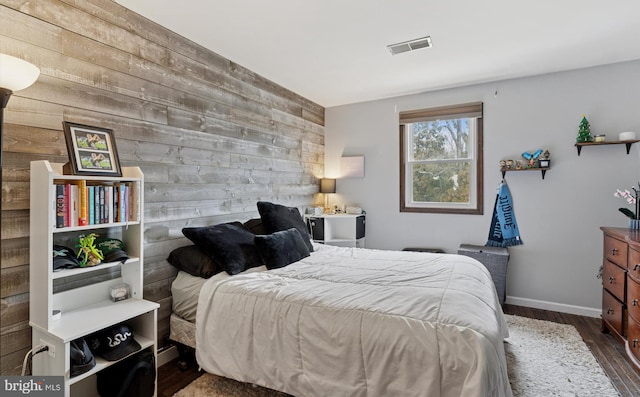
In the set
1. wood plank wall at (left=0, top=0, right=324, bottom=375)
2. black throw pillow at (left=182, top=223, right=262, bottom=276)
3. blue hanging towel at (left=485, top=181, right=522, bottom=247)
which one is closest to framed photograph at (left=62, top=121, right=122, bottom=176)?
wood plank wall at (left=0, top=0, right=324, bottom=375)

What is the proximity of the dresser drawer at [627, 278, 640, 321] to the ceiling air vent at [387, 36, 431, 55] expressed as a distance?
2390 millimetres

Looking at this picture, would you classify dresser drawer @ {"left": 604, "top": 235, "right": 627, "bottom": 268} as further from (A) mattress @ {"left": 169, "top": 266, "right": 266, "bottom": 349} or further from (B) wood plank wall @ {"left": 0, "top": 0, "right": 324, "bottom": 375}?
(B) wood plank wall @ {"left": 0, "top": 0, "right": 324, "bottom": 375}

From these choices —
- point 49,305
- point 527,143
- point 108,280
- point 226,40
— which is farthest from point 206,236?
point 527,143

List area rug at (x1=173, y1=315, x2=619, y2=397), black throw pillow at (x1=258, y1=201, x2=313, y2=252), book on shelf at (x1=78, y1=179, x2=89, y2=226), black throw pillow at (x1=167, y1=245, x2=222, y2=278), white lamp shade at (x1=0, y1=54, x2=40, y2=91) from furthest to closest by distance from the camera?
black throw pillow at (x1=258, y1=201, x2=313, y2=252) < black throw pillow at (x1=167, y1=245, x2=222, y2=278) < area rug at (x1=173, y1=315, x2=619, y2=397) < book on shelf at (x1=78, y1=179, x2=89, y2=226) < white lamp shade at (x1=0, y1=54, x2=40, y2=91)

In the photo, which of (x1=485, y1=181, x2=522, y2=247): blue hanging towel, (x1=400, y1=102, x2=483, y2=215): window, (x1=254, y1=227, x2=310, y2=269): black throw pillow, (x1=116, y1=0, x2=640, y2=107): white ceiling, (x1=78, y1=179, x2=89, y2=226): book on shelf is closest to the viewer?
(x1=78, y1=179, x2=89, y2=226): book on shelf

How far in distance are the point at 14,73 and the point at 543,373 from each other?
3.49 m

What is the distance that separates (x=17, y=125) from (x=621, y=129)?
4.76 metres

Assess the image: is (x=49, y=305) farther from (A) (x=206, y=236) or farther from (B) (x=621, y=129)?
(B) (x=621, y=129)

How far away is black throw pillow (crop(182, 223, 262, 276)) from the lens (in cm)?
226

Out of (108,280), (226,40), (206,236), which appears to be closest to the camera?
(108,280)

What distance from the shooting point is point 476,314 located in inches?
60.3

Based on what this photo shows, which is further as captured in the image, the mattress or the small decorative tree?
the small decorative tree

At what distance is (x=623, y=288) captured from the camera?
8.20ft

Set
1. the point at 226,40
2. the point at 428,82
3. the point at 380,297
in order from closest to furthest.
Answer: the point at 380,297 < the point at 226,40 < the point at 428,82
